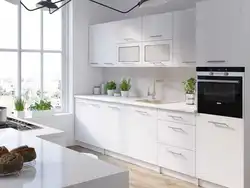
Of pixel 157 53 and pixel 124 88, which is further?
pixel 124 88

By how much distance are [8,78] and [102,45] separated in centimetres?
164

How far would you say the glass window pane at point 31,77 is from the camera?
19.0ft

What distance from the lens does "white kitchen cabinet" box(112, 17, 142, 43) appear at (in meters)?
5.13

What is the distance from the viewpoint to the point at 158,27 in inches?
188

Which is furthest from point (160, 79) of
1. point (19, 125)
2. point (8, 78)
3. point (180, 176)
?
point (19, 125)

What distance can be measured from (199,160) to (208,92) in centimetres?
80

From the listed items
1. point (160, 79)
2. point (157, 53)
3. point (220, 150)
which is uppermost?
point (157, 53)

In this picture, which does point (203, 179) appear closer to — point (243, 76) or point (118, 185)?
point (243, 76)

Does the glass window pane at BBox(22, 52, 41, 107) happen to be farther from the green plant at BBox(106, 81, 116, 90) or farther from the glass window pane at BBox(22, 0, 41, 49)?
the green plant at BBox(106, 81, 116, 90)

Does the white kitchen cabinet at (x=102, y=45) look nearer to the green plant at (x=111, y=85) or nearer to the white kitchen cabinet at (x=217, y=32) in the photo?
the green plant at (x=111, y=85)

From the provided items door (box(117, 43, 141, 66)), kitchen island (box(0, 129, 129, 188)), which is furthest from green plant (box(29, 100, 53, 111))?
kitchen island (box(0, 129, 129, 188))

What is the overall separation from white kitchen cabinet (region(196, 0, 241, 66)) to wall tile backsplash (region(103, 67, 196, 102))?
90 centimetres

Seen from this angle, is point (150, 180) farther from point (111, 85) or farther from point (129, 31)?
point (129, 31)

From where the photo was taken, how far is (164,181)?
4.29 m
